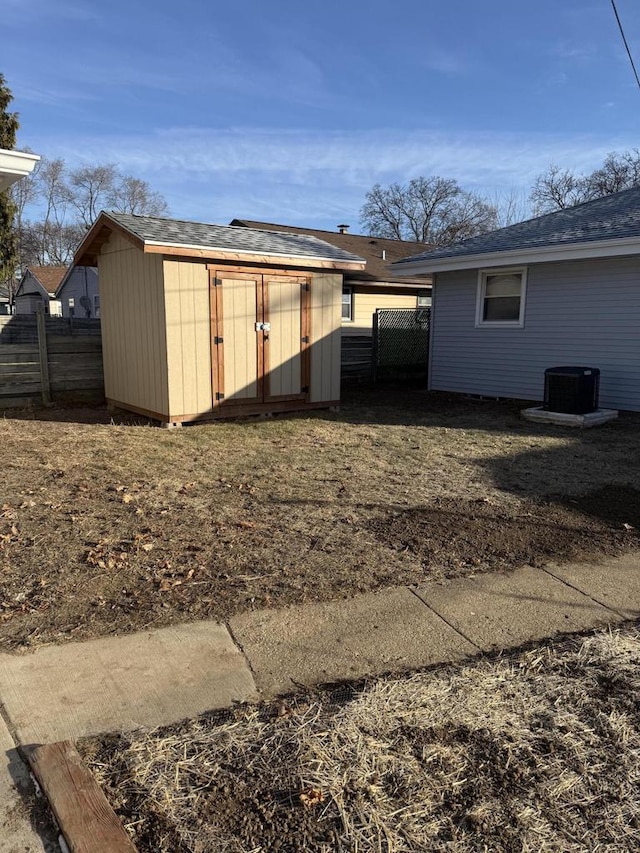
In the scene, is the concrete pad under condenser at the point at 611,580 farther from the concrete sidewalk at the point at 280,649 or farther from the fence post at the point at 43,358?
the fence post at the point at 43,358

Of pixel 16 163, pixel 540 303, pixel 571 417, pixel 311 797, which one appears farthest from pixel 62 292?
pixel 311 797

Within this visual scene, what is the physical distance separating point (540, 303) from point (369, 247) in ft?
37.1

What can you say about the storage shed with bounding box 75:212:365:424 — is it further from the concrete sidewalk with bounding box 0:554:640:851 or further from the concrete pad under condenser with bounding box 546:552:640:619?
the concrete pad under condenser with bounding box 546:552:640:619

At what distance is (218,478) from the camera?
5801mm

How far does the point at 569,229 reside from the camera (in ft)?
34.0

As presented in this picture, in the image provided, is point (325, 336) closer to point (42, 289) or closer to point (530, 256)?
point (530, 256)

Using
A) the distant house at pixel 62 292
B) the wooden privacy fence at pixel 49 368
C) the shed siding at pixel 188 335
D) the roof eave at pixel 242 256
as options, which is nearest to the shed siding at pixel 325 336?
the roof eave at pixel 242 256

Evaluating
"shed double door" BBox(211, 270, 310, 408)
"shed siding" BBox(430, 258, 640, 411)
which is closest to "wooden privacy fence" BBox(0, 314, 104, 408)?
"shed double door" BBox(211, 270, 310, 408)

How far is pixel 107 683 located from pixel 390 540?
2.21m

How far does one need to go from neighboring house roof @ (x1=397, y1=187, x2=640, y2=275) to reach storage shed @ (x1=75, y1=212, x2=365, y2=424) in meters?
2.35

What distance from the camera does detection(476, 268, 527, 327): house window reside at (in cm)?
1102

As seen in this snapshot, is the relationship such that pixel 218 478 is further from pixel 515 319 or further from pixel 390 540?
pixel 515 319

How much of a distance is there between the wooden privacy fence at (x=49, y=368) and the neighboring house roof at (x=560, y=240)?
20.4 feet

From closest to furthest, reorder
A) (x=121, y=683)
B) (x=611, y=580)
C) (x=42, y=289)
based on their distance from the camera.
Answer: (x=121, y=683) → (x=611, y=580) → (x=42, y=289)
